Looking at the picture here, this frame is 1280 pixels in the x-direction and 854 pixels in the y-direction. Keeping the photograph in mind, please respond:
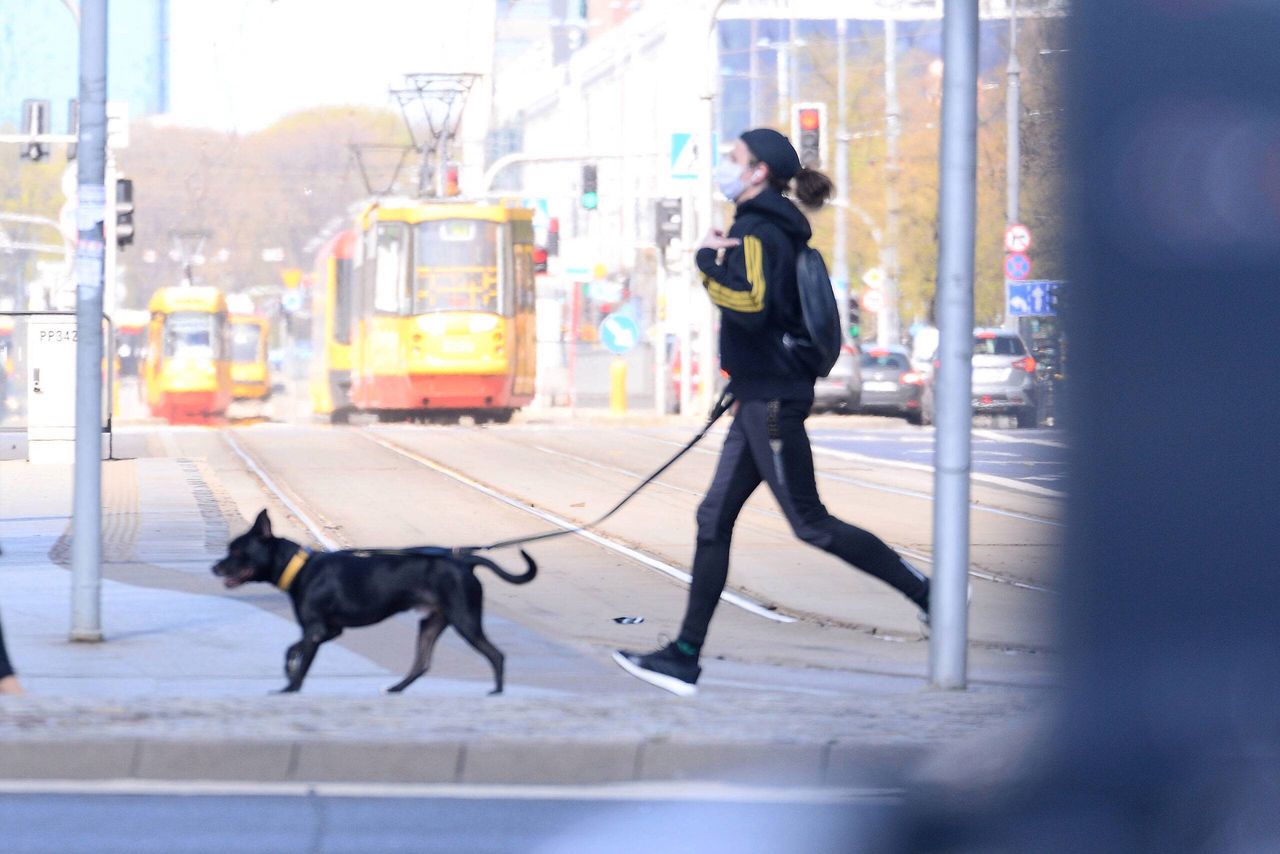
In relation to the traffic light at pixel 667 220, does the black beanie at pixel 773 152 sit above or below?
below

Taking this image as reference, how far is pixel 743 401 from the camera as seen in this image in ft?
24.0

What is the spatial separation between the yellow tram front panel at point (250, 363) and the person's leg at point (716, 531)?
61435 millimetres

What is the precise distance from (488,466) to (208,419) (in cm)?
2841

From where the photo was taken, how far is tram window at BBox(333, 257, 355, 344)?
36188mm

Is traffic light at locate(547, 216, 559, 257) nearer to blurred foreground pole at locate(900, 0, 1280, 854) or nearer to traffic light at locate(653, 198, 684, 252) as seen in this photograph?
traffic light at locate(653, 198, 684, 252)

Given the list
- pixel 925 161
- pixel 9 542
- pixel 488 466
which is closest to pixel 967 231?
pixel 9 542

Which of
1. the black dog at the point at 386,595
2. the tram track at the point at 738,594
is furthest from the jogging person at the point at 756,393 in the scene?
the tram track at the point at 738,594

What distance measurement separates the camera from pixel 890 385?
40000 mm

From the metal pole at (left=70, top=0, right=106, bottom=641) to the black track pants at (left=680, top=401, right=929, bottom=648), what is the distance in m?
2.71

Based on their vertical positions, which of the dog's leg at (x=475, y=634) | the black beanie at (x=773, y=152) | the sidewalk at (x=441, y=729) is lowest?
the sidewalk at (x=441, y=729)

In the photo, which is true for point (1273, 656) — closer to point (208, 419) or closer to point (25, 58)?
point (25, 58)

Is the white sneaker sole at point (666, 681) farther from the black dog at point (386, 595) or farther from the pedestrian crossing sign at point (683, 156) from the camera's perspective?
the pedestrian crossing sign at point (683, 156)

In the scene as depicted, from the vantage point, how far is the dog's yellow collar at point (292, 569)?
7.52 meters

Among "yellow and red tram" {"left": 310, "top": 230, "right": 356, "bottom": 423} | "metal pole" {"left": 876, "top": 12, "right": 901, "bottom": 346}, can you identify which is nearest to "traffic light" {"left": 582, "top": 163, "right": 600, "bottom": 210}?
"yellow and red tram" {"left": 310, "top": 230, "right": 356, "bottom": 423}
